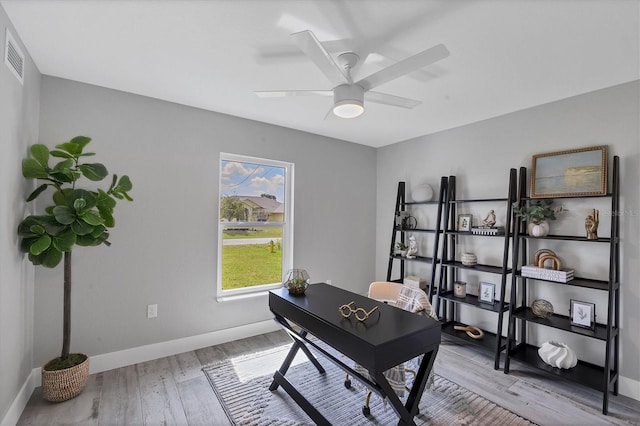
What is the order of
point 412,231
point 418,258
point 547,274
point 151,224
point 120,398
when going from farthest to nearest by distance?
point 412,231 < point 418,258 < point 151,224 < point 547,274 < point 120,398

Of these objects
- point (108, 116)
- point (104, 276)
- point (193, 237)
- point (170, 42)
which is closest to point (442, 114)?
point (170, 42)

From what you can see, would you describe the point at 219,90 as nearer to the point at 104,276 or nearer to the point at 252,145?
the point at 252,145

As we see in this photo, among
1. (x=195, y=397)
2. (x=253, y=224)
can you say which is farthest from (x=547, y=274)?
(x=195, y=397)

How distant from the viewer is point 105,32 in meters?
1.79

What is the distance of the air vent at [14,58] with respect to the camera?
1.70m

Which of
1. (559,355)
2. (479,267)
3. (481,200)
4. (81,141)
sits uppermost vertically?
(81,141)

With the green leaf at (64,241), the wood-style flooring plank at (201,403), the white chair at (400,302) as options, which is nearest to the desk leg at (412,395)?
the white chair at (400,302)

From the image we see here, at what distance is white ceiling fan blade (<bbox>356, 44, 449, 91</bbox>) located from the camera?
Answer: 1.44m

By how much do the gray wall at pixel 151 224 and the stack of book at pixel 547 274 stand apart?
2.34 m

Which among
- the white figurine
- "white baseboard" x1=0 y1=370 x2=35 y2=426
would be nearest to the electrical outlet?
"white baseboard" x1=0 y1=370 x2=35 y2=426

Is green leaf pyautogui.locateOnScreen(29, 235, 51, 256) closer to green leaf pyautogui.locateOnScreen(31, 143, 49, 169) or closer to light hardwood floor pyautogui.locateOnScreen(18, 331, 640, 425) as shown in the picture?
green leaf pyautogui.locateOnScreen(31, 143, 49, 169)

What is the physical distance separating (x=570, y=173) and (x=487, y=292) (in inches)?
52.4

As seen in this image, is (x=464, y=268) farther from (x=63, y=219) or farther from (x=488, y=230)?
(x=63, y=219)

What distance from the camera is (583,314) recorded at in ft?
7.94
